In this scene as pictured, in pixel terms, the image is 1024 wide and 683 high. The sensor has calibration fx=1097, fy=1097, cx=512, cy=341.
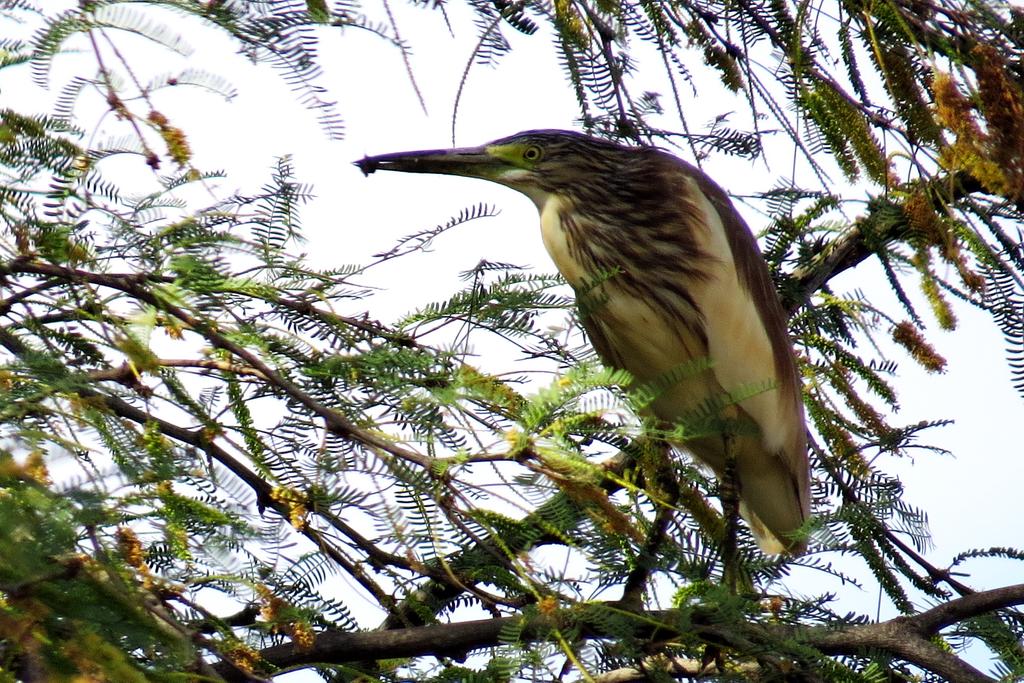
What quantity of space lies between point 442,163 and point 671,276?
65 cm

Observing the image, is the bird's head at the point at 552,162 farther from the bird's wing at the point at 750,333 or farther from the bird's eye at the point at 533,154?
the bird's wing at the point at 750,333

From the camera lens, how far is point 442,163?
9.18ft

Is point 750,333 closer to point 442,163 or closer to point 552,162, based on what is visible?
point 552,162

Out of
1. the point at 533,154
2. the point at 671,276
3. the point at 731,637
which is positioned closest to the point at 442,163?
the point at 533,154

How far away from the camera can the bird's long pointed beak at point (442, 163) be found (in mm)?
2650

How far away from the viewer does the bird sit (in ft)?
9.13

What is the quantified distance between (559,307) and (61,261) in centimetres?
76

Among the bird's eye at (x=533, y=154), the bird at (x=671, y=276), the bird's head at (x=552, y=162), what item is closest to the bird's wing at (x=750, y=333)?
the bird at (x=671, y=276)

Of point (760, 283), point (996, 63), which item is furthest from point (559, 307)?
point (760, 283)

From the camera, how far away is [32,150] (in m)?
1.64

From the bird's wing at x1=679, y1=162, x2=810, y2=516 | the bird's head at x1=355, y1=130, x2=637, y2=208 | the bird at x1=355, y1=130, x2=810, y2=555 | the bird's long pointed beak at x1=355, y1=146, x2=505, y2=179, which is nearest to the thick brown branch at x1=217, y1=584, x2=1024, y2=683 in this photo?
the bird at x1=355, y1=130, x2=810, y2=555

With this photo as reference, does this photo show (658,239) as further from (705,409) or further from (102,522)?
(102,522)

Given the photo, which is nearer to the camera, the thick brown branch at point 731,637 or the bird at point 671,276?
the thick brown branch at point 731,637

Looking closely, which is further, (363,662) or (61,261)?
(363,662)
